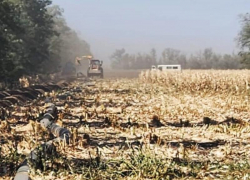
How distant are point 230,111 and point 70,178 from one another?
27.6 feet

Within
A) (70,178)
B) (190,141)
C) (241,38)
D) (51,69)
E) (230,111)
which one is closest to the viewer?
(70,178)

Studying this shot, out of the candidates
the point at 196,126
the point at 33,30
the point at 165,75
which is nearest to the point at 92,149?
the point at 196,126

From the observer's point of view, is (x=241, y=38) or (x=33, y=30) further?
(x=241, y=38)

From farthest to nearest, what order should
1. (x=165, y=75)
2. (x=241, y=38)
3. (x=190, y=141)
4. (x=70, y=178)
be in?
(x=241, y=38) → (x=165, y=75) → (x=190, y=141) → (x=70, y=178)

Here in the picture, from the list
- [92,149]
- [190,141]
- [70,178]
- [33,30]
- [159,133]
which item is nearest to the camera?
[70,178]

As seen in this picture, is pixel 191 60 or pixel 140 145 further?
pixel 191 60

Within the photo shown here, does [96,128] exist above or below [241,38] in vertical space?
below

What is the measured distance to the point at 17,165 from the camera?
6227 millimetres

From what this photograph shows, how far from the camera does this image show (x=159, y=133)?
9.16 metres

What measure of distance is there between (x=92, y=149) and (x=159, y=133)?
227 cm

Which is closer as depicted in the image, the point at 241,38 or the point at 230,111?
the point at 230,111

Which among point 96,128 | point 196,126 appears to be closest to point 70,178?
point 96,128

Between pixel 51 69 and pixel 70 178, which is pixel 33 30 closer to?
pixel 51 69

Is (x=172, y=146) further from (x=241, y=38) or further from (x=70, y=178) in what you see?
(x=241, y=38)
